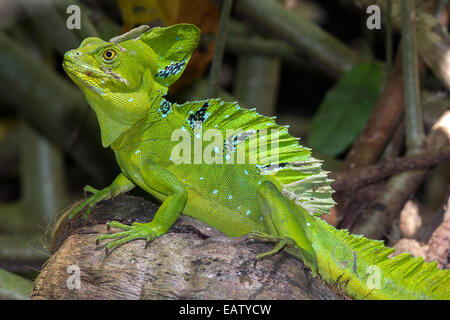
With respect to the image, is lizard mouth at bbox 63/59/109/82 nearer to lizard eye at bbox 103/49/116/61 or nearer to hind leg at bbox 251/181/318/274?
lizard eye at bbox 103/49/116/61

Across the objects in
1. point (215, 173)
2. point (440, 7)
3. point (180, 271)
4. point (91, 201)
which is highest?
point (440, 7)

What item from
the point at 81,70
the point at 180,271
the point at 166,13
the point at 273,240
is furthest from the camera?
the point at 166,13

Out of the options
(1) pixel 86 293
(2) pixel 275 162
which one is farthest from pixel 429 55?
(1) pixel 86 293

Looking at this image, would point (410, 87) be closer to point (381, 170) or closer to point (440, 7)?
point (381, 170)

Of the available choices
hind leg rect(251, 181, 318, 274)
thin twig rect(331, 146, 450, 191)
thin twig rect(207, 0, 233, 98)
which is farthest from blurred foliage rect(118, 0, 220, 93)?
hind leg rect(251, 181, 318, 274)

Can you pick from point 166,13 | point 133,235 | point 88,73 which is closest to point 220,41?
point 166,13
